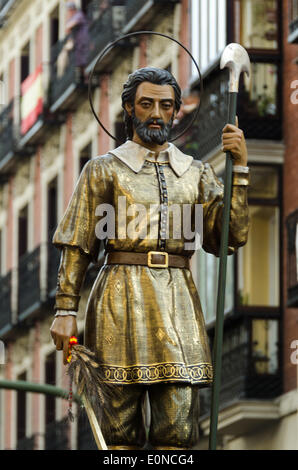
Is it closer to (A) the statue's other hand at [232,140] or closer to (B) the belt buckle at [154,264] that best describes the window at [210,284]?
(B) the belt buckle at [154,264]

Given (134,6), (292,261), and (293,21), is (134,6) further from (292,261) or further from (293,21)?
(292,261)

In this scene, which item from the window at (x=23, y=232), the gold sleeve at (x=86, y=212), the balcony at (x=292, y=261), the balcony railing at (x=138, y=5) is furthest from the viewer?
the window at (x=23, y=232)

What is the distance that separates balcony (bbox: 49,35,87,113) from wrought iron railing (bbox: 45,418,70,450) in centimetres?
688

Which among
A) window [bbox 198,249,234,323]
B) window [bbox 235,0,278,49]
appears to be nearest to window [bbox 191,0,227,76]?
window [bbox 235,0,278,49]

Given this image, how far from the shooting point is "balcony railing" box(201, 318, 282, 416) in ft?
93.8

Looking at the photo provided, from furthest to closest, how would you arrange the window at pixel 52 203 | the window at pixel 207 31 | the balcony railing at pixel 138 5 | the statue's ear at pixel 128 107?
the window at pixel 52 203 < the balcony railing at pixel 138 5 < the window at pixel 207 31 < the statue's ear at pixel 128 107

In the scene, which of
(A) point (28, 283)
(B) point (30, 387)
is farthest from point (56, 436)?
(B) point (30, 387)

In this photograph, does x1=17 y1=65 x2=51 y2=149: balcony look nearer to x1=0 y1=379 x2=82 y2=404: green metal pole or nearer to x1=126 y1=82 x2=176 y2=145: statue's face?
x1=0 y1=379 x2=82 y2=404: green metal pole

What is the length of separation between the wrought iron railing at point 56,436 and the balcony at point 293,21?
11287 mm

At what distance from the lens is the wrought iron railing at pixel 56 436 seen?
3688cm


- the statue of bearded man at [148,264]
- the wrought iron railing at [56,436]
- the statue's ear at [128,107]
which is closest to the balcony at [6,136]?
the wrought iron railing at [56,436]

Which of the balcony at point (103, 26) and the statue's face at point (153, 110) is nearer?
the statue's face at point (153, 110)

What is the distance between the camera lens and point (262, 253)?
1161 inches
